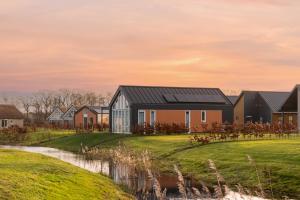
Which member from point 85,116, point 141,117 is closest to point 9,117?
point 85,116

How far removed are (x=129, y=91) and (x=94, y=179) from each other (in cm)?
3615

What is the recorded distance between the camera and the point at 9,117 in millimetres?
97375

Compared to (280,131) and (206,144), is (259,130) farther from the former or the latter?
(206,144)

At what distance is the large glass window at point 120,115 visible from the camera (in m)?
57.3

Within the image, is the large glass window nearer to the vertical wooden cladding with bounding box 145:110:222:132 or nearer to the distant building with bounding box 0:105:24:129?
the vertical wooden cladding with bounding box 145:110:222:132

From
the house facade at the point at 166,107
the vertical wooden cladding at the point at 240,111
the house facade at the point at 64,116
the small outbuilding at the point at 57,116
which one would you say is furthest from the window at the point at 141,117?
the small outbuilding at the point at 57,116

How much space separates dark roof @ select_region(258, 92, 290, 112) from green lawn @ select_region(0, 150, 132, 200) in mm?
59291

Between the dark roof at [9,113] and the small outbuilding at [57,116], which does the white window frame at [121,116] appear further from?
the small outbuilding at [57,116]

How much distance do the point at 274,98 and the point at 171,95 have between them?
88.4ft

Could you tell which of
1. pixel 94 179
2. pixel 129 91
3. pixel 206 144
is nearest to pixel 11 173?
pixel 94 179

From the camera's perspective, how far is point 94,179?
22.1 m

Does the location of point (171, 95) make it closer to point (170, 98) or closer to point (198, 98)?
point (170, 98)

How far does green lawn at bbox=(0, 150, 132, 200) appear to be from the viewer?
15545 mm

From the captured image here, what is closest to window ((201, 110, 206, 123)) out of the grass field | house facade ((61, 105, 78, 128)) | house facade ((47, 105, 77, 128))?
the grass field
